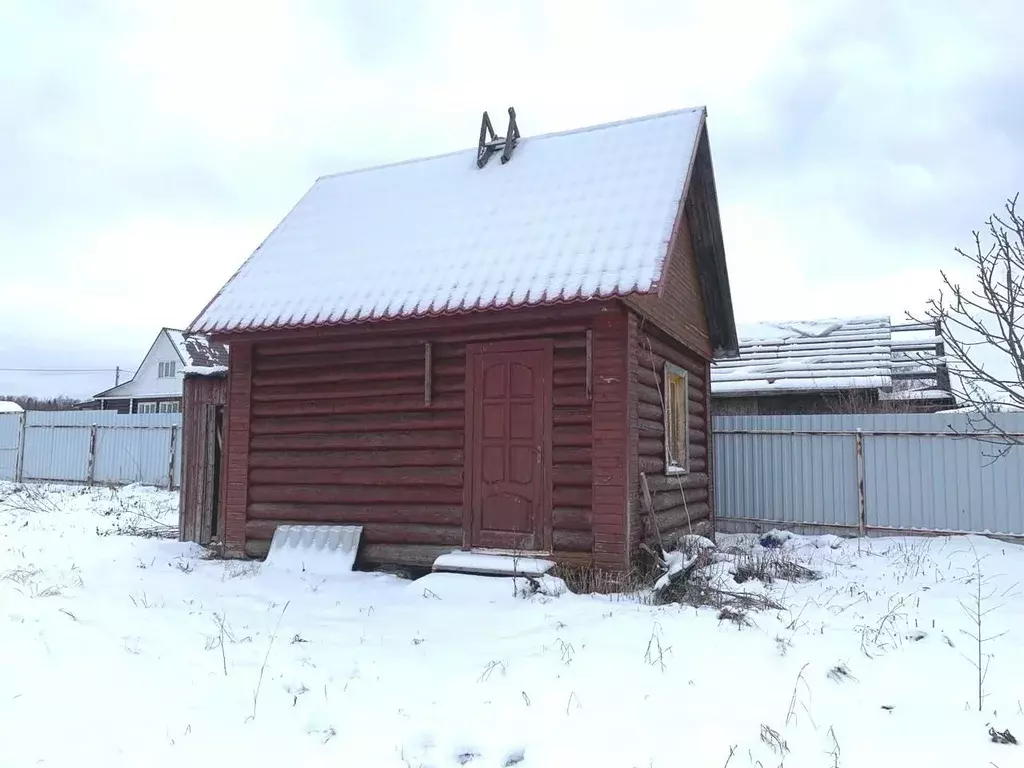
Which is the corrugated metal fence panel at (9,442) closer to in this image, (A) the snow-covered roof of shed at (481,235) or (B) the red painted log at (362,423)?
(A) the snow-covered roof of shed at (481,235)

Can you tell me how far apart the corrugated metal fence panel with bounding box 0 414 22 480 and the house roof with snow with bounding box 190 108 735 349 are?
15.5m

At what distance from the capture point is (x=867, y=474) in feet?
39.1

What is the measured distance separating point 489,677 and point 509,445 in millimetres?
3608

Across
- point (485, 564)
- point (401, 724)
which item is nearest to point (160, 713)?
point (401, 724)

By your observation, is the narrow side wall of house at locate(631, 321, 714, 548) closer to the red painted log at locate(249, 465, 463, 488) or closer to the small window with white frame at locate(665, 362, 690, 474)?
the small window with white frame at locate(665, 362, 690, 474)

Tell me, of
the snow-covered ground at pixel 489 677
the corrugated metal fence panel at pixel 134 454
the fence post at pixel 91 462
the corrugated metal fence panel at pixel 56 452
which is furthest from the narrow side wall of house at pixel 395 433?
the corrugated metal fence panel at pixel 56 452

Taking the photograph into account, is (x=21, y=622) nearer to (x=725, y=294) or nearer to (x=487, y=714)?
(x=487, y=714)

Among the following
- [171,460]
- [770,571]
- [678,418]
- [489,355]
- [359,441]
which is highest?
[489,355]

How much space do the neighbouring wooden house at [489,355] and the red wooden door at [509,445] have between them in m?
0.02

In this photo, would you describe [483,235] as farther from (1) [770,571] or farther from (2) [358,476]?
(1) [770,571]

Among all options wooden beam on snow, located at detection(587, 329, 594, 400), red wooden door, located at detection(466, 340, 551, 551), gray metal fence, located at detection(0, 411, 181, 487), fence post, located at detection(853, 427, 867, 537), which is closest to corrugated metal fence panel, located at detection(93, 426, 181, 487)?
gray metal fence, located at detection(0, 411, 181, 487)

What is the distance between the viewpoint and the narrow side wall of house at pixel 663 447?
823 cm

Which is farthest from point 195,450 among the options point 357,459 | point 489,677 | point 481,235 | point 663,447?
point 489,677

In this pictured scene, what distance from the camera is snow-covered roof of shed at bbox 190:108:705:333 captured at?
801 centimetres
